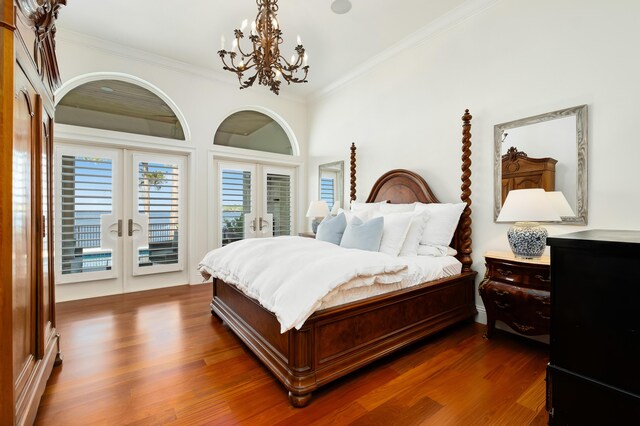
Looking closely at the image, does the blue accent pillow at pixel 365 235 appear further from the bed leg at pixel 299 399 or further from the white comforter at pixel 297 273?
the bed leg at pixel 299 399

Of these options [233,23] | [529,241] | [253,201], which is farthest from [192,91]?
[529,241]

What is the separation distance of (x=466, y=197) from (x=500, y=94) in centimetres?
103

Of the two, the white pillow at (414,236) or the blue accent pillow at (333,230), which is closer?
the white pillow at (414,236)

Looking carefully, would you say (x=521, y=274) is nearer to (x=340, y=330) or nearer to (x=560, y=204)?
(x=560, y=204)

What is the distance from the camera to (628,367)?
93cm

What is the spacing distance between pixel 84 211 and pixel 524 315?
487 centimetres

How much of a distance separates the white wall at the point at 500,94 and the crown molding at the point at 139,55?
2131 mm

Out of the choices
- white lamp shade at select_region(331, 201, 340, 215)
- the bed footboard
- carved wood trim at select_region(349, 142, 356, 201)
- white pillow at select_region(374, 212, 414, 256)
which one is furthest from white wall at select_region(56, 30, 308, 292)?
white pillow at select_region(374, 212, 414, 256)

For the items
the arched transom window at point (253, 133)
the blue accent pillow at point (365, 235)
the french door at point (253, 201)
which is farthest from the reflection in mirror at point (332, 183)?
the blue accent pillow at point (365, 235)

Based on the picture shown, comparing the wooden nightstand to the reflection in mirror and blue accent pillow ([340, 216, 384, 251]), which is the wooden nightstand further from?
the reflection in mirror

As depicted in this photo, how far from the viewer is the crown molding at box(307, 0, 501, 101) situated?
2896 millimetres

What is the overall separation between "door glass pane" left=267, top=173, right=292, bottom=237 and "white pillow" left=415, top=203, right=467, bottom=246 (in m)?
2.99

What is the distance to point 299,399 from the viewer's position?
162 centimetres

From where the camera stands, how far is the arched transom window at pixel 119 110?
3.61m
